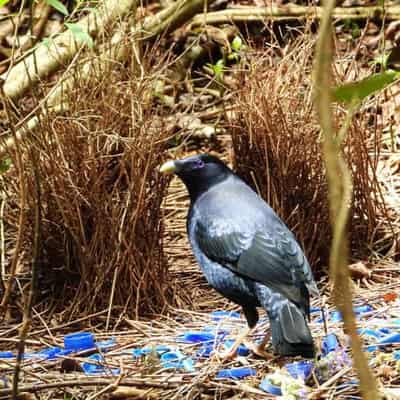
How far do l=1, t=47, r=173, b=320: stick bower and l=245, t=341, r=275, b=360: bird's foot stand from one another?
23.6 inches

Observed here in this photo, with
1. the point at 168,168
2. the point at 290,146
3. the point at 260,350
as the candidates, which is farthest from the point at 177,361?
the point at 290,146

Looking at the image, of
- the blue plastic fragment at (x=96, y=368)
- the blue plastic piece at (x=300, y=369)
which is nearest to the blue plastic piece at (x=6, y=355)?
the blue plastic fragment at (x=96, y=368)

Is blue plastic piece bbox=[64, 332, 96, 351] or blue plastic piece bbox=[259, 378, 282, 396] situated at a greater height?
blue plastic piece bbox=[64, 332, 96, 351]

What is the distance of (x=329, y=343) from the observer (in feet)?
9.89

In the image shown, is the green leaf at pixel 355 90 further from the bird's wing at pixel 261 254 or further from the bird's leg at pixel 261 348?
the bird's leg at pixel 261 348

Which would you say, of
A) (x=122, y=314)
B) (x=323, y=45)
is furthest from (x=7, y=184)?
(x=323, y=45)

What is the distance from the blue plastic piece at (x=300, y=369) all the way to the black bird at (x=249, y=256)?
3.3 inches

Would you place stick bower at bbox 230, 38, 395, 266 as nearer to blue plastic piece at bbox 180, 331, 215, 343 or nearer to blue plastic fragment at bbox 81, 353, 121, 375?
blue plastic piece at bbox 180, 331, 215, 343

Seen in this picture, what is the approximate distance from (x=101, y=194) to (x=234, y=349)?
86 centimetres

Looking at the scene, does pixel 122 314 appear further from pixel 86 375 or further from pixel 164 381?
pixel 164 381

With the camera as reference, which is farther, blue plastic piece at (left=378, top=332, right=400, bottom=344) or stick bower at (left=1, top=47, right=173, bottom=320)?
stick bower at (left=1, top=47, right=173, bottom=320)

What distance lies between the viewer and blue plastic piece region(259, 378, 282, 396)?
2572mm

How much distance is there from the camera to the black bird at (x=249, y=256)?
110 inches

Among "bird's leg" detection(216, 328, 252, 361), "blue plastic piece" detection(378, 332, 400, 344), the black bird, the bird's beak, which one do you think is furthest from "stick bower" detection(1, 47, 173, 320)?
"blue plastic piece" detection(378, 332, 400, 344)
